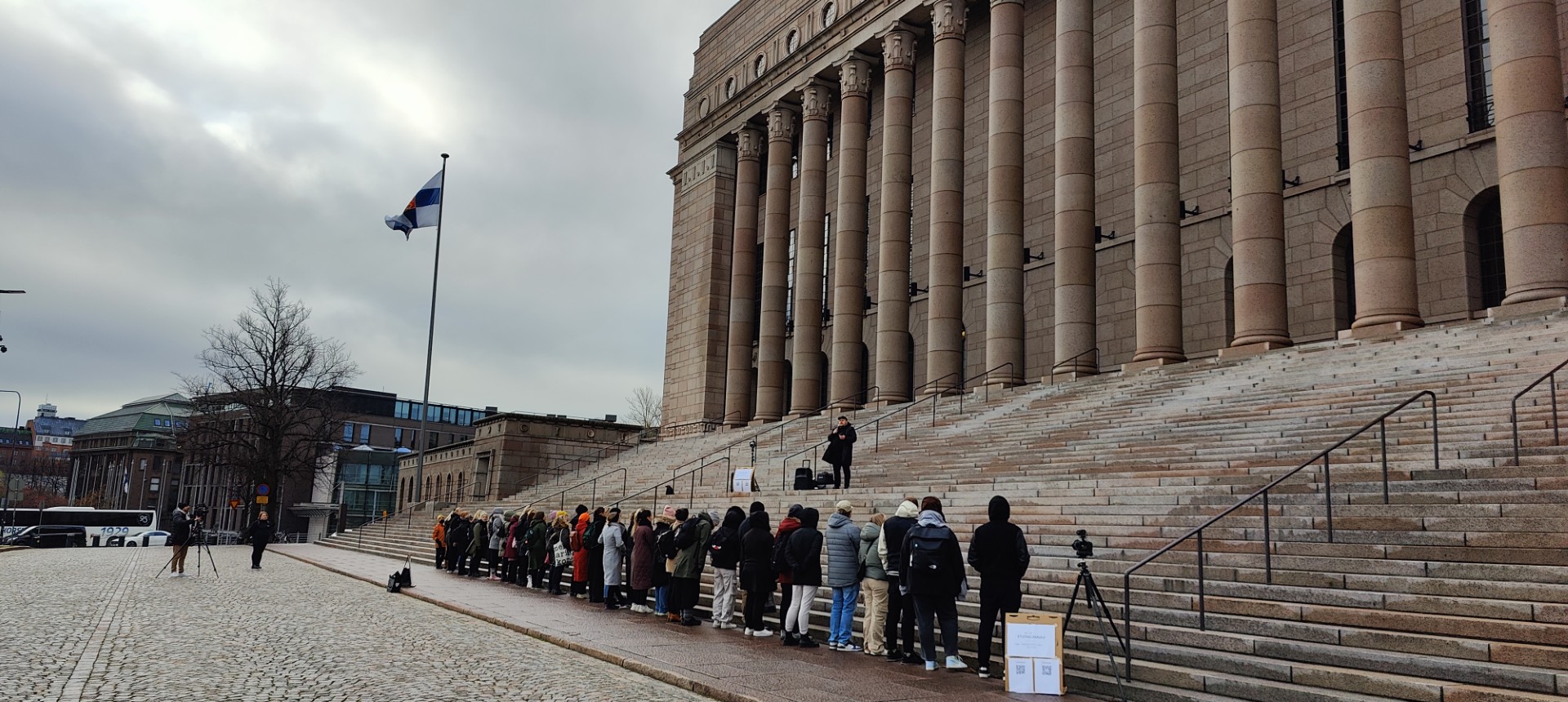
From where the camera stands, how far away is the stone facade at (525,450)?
44.0m

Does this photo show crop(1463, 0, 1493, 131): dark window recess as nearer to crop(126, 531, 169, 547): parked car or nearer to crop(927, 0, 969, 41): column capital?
crop(927, 0, 969, 41): column capital

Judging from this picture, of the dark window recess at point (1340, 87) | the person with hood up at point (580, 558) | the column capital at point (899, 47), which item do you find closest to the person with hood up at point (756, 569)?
the person with hood up at point (580, 558)

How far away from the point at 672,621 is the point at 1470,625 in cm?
975

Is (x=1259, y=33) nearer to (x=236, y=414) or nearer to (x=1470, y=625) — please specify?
(x=1470, y=625)

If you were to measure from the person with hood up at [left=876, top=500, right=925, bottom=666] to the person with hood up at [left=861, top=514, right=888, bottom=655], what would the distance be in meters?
0.09

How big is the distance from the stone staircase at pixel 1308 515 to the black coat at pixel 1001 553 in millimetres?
896

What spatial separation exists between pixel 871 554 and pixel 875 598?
18.3 inches

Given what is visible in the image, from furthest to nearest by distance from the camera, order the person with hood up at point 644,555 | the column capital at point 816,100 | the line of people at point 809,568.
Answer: the column capital at point 816,100 < the person with hood up at point 644,555 < the line of people at point 809,568

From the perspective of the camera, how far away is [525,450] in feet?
145

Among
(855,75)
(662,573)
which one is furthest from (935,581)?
(855,75)

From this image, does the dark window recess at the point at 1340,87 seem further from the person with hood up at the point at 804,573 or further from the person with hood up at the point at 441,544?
the person with hood up at the point at 441,544

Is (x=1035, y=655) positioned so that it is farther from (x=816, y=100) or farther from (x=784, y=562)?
(x=816, y=100)

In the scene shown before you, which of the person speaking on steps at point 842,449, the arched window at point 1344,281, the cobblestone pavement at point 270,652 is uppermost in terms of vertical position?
the arched window at point 1344,281

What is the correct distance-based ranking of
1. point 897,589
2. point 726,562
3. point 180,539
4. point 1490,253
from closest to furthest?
point 897,589 < point 726,562 < point 180,539 < point 1490,253
